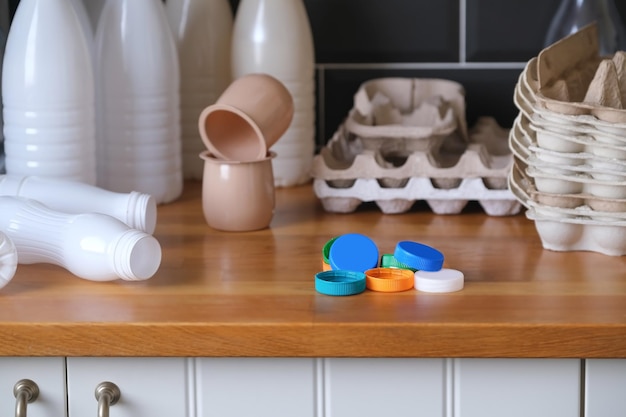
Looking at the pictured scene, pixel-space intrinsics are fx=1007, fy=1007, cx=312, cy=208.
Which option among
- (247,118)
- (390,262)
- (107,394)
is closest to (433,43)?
(247,118)

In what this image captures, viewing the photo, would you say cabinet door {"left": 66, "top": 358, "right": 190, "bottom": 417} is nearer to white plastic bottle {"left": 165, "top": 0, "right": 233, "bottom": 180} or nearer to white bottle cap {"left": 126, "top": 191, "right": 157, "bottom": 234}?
white bottle cap {"left": 126, "top": 191, "right": 157, "bottom": 234}

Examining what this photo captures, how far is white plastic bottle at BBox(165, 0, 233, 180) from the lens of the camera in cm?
154

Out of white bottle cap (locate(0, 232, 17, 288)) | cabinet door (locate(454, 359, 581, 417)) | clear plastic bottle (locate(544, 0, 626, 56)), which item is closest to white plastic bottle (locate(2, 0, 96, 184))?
white bottle cap (locate(0, 232, 17, 288))

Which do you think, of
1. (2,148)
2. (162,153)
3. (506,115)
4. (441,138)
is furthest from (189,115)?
(506,115)

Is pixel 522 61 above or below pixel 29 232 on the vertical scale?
above

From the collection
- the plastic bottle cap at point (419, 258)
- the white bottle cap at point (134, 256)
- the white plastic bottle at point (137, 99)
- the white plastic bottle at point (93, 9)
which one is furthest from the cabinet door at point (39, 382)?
the white plastic bottle at point (93, 9)

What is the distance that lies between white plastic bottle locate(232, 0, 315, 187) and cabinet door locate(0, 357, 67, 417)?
2.11ft

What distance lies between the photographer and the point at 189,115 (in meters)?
1.58

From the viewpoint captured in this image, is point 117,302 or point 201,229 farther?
point 201,229

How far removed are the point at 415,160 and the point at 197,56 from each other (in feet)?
1.39

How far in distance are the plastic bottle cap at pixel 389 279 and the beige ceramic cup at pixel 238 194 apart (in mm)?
261

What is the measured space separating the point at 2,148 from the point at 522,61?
32.0 inches

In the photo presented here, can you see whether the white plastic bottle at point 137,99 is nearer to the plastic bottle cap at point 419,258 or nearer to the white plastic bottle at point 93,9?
the white plastic bottle at point 93,9

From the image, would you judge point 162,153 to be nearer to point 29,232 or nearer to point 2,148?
point 2,148
